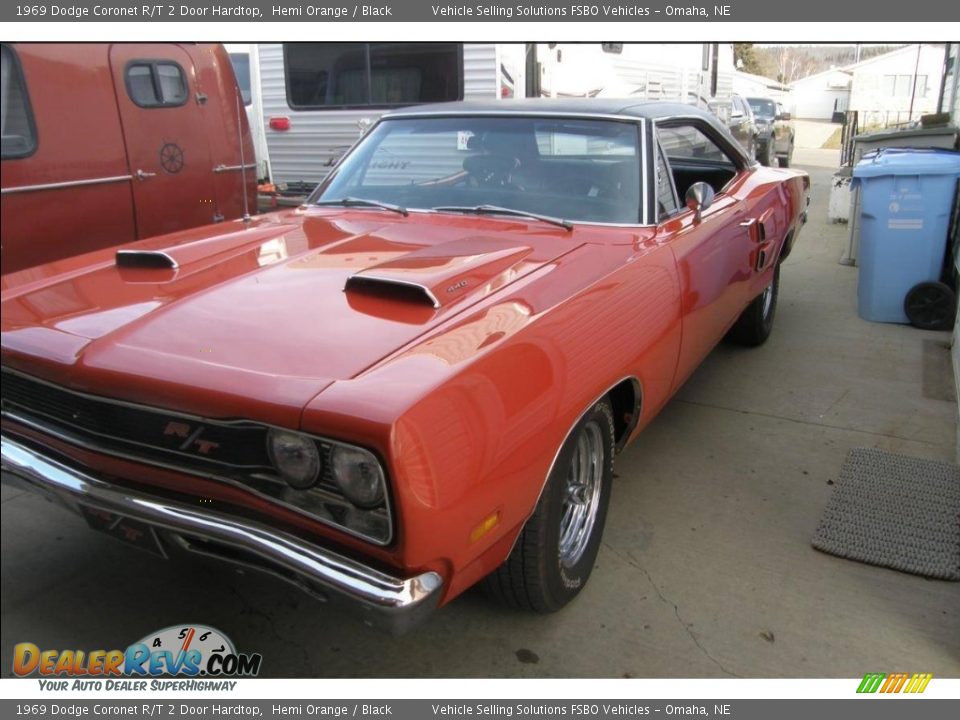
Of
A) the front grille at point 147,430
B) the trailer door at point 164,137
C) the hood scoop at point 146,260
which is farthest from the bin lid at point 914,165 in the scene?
the front grille at point 147,430

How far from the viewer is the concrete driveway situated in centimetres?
231

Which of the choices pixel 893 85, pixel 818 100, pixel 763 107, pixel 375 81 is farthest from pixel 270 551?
pixel 818 100

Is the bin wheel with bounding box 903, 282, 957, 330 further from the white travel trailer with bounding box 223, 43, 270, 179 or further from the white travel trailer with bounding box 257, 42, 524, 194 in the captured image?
the white travel trailer with bounding box 223, 43, 270, 179

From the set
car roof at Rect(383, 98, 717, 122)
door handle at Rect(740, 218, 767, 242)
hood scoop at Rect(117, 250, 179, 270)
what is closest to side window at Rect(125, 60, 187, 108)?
car roof at Rect(383, 98, 717, 122)

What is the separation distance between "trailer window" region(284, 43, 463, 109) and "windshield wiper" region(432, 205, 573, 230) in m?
4.47

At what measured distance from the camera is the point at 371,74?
7.90m

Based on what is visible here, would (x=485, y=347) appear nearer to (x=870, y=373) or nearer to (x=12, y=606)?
(x=12, y=606)

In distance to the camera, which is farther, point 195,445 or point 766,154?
point 766,154

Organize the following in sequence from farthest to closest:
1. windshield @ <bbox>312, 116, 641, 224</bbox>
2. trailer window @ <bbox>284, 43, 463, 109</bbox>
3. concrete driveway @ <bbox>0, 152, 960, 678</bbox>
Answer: trailer window @ <bbox>284, 43, 463, 109</bbox>
windshield @ <bbox>312, 116, 641, 224</bbox>
concrete driveway @ <bbox>0, 152, 960, 678</bbox>

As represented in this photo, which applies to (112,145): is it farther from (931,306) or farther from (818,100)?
(818,100)

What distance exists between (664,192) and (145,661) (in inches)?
102

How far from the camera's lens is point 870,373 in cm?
473

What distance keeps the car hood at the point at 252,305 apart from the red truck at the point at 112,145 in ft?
4.88

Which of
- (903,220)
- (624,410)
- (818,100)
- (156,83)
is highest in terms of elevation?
(156,83)
